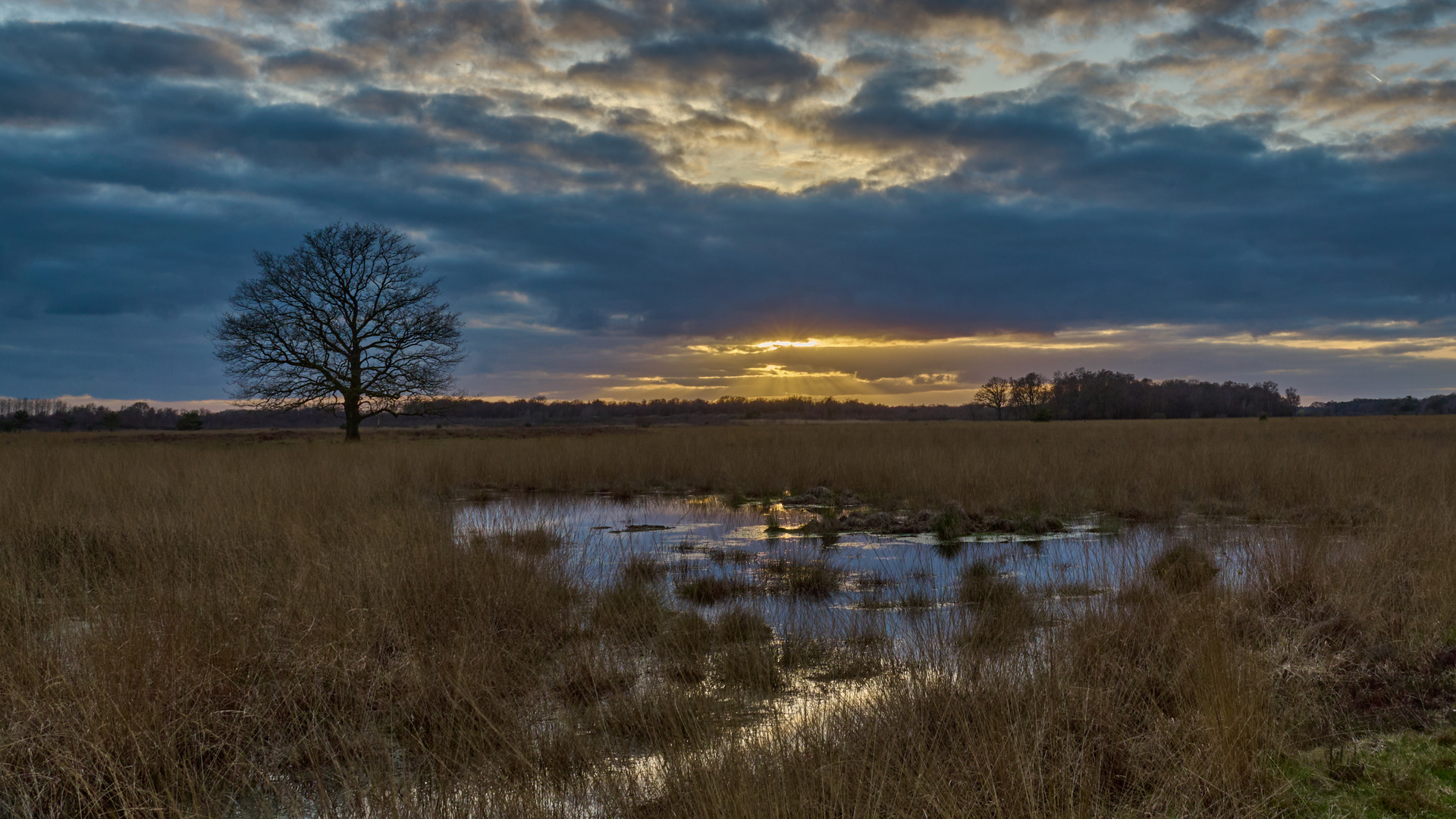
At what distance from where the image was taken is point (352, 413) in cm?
2748

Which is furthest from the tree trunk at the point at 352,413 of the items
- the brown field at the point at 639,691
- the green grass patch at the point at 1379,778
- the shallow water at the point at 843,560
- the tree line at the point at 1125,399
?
the tree line at the point at 1125,399

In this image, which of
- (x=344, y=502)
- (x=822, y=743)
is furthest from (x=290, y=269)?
(x=822, y=743)

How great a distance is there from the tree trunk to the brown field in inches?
746

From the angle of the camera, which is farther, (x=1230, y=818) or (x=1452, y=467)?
(x=1452, y=467)

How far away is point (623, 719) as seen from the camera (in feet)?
14.4

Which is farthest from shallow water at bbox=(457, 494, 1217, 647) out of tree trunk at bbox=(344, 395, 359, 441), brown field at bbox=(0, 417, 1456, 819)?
tree trunk at bbox=(344, 395, 359, 441)

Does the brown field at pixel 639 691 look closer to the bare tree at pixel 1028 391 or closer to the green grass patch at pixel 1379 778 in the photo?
the green grass patch at pixel 1379 778

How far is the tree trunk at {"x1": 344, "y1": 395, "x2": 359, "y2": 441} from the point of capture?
27141mm

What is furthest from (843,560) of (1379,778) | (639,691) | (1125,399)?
(1125,399)

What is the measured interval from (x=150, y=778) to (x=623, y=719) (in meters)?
2.39

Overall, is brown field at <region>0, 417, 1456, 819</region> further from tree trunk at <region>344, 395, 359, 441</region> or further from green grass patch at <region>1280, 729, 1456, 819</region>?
tree trunk at <region>344, 395, 359, 441</region>

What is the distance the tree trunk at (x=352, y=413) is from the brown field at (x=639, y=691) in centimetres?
1894

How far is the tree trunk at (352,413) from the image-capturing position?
89.0ft

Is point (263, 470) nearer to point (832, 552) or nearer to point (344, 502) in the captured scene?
point (344, 502)
